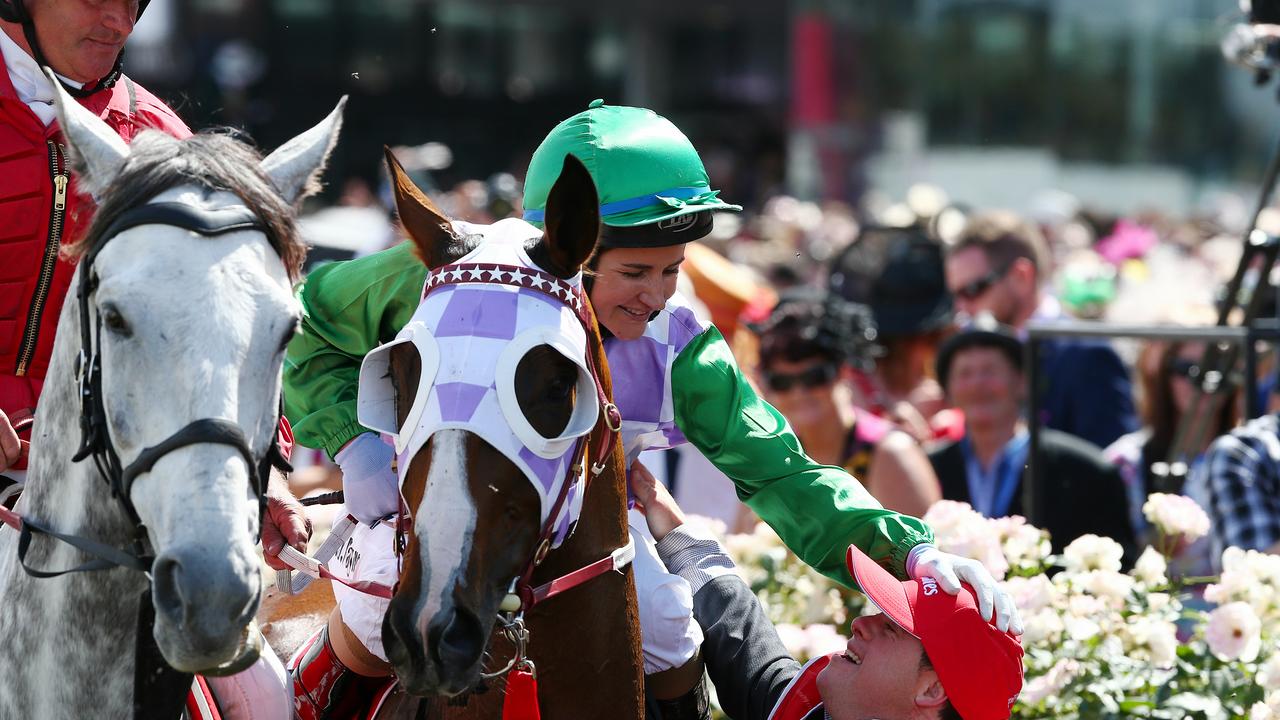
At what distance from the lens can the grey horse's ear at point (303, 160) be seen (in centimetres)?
243

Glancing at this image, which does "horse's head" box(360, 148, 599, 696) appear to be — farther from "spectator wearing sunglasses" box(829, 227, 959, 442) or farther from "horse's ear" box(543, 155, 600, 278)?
"spectator wearing sunglasses" box(829, 227, 959, 442)

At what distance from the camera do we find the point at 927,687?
297cm

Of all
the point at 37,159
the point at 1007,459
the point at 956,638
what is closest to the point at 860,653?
the point at 956,638

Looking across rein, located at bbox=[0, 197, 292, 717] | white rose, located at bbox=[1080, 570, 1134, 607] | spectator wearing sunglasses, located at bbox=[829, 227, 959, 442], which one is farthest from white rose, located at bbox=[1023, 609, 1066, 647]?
spectator wearing sunglasses, located at bbox=[829, 227, 959, 442]

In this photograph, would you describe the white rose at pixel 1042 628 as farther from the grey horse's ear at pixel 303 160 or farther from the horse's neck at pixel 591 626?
the grey horse's ear at pixel 303 160

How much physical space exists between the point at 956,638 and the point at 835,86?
24.8 m

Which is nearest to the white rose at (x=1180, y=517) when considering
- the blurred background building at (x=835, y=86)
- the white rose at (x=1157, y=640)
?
the white rose at (x=1157, y=640)

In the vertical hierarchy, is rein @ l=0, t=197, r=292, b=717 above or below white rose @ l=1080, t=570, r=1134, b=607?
above

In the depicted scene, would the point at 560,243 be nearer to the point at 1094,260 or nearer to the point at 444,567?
the point at 444,567

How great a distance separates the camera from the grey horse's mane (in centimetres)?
226

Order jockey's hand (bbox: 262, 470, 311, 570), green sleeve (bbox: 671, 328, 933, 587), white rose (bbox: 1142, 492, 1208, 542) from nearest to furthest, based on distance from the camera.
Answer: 1. jockey's hand (bbox: 262, 470, 311, 570)
2. green sleeve (bbox: 671, 328, 933, 587)
3. white rose (bbox: 1142, 492, 1208, 542)

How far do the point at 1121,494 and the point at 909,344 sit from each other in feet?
6.52

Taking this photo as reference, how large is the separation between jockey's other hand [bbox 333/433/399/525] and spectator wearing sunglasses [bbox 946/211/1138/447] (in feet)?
14.6

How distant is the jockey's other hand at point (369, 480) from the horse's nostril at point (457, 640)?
0.52 meters
